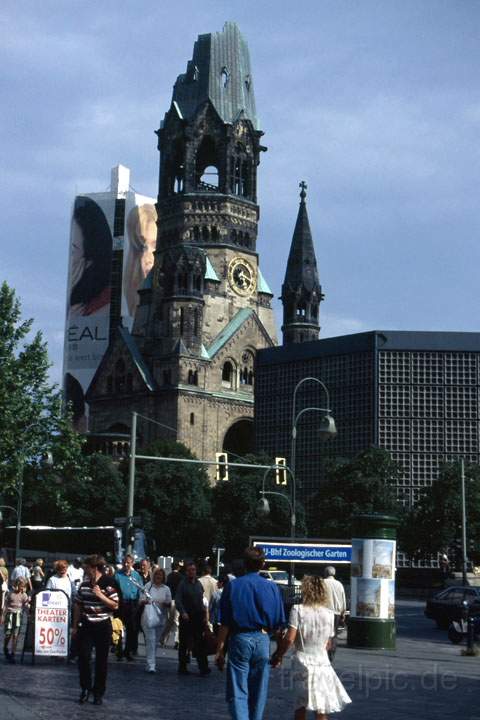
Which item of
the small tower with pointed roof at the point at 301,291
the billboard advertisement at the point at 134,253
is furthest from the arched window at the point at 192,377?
the billboard advertisement at the point at 134,253

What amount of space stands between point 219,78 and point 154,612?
10332 centimetres

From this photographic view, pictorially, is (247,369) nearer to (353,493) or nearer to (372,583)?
(353,493)

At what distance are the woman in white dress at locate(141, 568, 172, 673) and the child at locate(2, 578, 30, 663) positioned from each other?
2.33m

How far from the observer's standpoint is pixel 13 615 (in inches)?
851

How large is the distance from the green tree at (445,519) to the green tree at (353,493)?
2422 mm

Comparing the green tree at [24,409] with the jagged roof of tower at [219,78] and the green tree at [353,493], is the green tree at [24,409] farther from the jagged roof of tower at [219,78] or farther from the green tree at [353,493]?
the jagged roof of tower at [219,78]

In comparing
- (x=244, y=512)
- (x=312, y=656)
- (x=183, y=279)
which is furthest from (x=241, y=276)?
(x=312, y=656)

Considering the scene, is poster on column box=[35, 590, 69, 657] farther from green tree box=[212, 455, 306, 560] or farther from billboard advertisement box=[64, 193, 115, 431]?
billboard advertisement box=[64, 193, 115, 431]

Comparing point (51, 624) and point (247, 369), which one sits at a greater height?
point (247, 369)

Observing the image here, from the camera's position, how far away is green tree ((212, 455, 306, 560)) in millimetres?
82375

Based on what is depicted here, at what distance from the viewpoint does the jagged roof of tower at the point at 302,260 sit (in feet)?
381

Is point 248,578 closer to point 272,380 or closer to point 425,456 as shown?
point 425,456

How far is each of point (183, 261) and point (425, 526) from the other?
143ft

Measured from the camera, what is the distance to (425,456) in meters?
94.6
